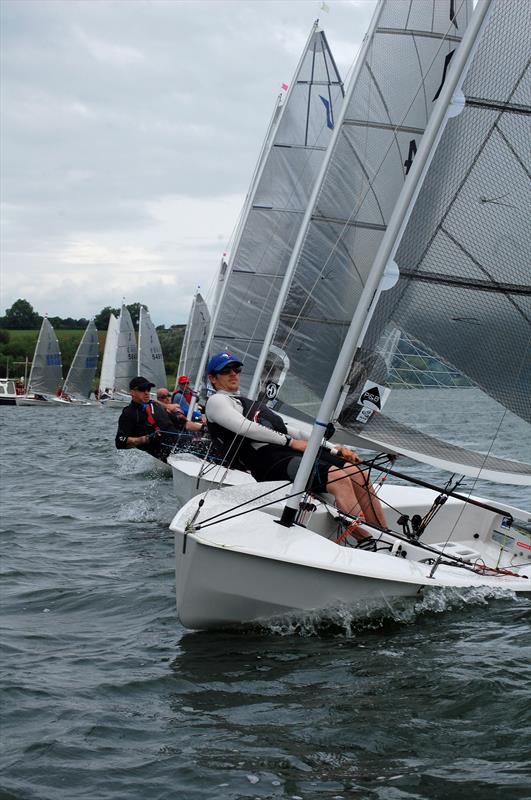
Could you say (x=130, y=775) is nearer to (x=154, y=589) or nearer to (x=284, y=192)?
(x=154, y=589)

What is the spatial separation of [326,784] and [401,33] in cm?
922

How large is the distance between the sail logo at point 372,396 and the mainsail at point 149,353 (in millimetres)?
35858

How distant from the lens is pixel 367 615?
5789 mm

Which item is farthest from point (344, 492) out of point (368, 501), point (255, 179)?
point (255, 179)

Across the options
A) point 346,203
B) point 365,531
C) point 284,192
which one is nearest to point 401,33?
point 346,203

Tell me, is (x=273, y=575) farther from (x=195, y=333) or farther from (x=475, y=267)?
(x=195, y=333)

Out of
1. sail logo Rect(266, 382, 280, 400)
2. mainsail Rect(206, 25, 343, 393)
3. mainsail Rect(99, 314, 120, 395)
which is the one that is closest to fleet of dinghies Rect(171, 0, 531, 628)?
sail logo Rect(266, 382, 280, 400)

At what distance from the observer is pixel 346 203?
39.2ft

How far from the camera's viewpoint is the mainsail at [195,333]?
29078 millimetres

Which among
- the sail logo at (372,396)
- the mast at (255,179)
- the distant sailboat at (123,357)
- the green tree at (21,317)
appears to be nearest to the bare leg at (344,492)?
the sail logo at (372,396)

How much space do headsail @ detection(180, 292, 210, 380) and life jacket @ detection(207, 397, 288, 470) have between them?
2166 cm

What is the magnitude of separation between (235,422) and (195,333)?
23.0 meters

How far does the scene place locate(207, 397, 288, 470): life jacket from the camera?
267 inches

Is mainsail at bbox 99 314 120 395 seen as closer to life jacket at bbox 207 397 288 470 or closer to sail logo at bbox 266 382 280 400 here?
sail logo at bbox 266 382 280 400
